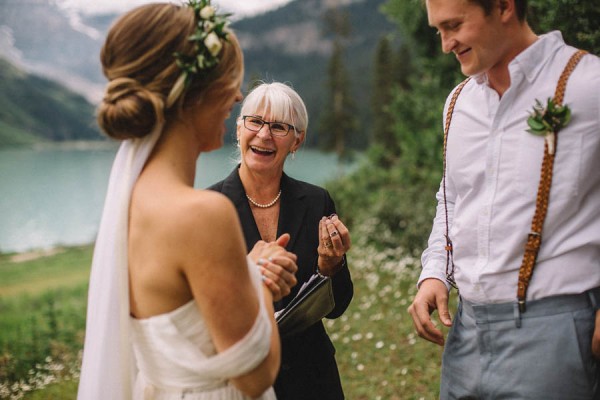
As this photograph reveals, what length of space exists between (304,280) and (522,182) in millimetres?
1332

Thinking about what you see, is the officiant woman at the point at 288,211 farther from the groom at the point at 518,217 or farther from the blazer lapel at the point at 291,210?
the groom at the point at 518,217

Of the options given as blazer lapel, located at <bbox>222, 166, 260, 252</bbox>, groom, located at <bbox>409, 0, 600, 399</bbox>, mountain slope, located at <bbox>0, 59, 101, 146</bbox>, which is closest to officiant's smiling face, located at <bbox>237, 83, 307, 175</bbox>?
blazer lapel, located at <bbox>222, 166, 260, 252</bbox>

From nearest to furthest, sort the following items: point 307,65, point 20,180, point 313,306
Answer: point 313,306 < point 20,180 < point 307,65

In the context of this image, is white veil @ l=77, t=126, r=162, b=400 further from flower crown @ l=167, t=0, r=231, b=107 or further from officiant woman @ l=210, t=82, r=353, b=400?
officiant woman @ l=210, t=82, r=353, b=400

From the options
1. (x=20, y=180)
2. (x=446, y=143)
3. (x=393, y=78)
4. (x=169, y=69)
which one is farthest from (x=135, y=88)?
(x=20, y=180)

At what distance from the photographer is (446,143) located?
2219mm

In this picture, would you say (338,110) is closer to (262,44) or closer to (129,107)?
(129,107)

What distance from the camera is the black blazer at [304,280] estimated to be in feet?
8.95

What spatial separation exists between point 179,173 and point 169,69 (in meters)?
0.32

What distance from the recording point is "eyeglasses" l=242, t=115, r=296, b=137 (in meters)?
3.09

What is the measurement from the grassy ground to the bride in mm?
3950

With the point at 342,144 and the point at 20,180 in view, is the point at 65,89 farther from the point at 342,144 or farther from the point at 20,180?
the point at 342,144

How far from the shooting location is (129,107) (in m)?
1.56

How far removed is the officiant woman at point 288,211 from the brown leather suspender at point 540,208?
36.4 inches
